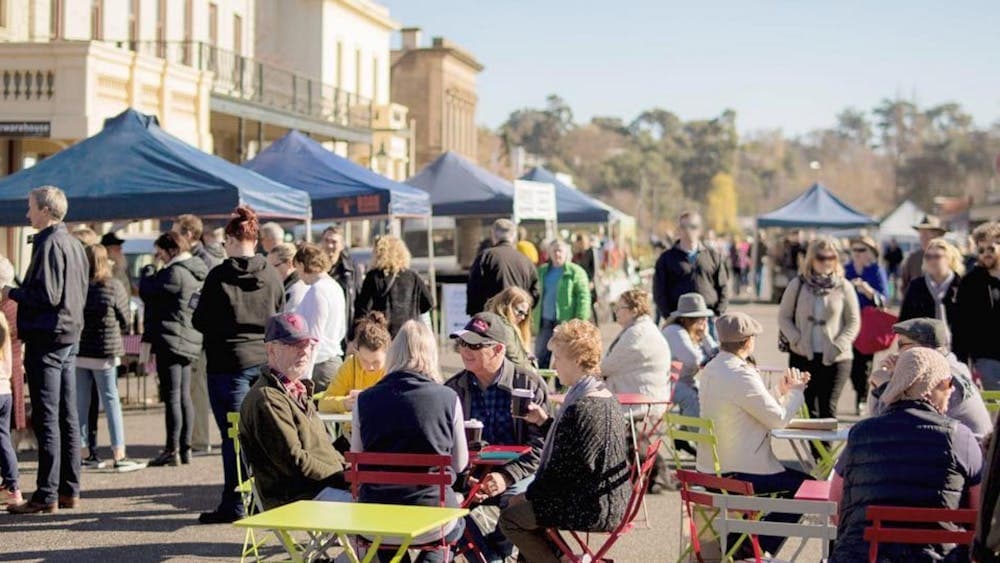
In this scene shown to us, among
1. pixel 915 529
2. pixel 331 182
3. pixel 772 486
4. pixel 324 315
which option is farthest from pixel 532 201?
pixel 915 529

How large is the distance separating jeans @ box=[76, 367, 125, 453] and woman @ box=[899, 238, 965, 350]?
21.4 ft

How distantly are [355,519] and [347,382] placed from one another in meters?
3.68

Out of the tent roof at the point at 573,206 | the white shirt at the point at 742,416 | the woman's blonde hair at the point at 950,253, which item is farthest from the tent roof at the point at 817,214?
the white shirt at the point at 742,416

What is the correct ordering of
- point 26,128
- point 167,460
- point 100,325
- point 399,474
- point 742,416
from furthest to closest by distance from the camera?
point 26,128
point 167,460
point 100,325
point 742,416
point 399,474

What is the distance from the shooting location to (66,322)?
972 centimetres

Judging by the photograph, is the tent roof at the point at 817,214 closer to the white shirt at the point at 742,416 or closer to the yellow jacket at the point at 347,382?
the yellow jacket at the point at 347,382

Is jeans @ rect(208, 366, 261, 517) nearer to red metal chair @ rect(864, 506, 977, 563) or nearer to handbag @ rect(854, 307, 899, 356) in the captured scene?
red metal chair @ rect(864, 506, 977, 563)

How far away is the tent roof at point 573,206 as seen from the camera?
28516 millimetres

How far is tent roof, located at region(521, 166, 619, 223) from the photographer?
28.5 meters

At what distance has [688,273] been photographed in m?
13.6

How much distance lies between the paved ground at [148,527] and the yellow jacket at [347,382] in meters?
0.96

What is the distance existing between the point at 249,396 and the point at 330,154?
11.9 m

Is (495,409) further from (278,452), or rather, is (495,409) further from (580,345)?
(278,452)

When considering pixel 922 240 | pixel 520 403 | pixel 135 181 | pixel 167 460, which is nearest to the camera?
pixel 520 403
